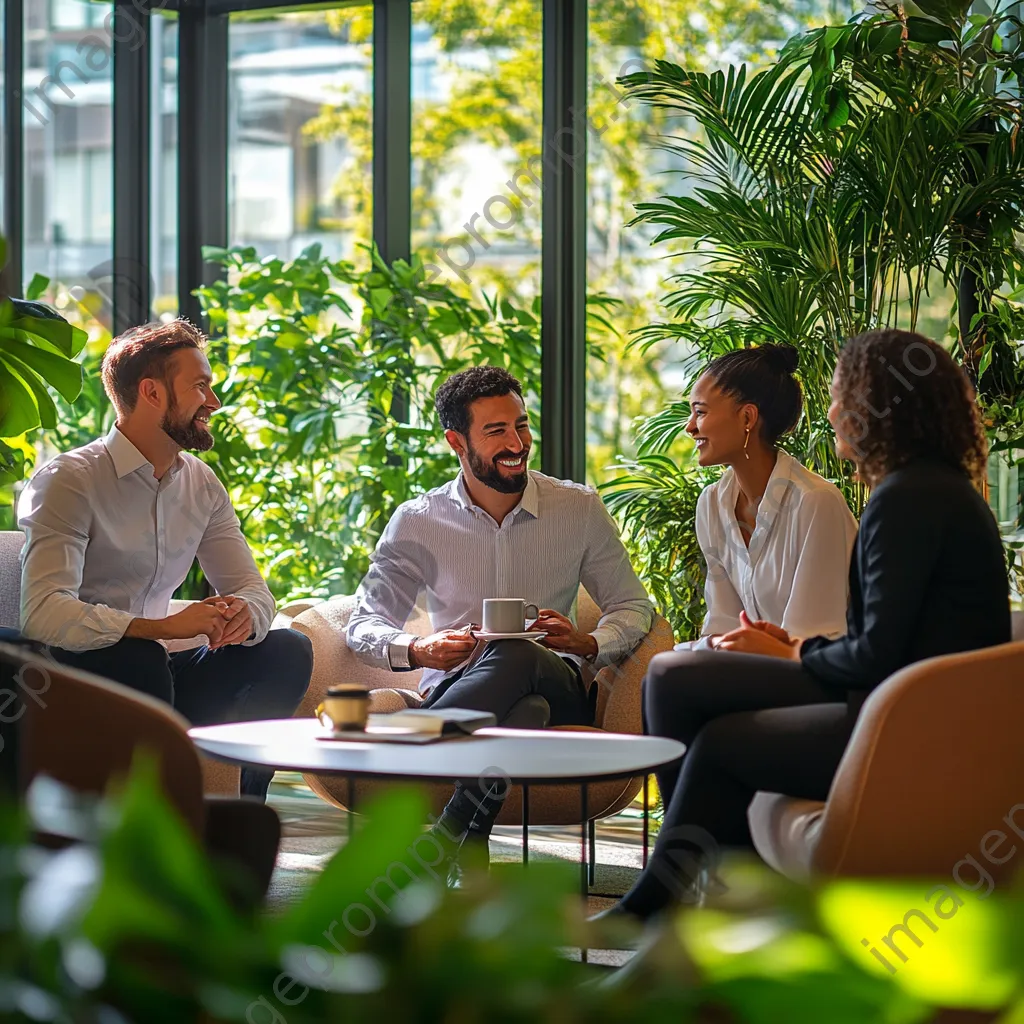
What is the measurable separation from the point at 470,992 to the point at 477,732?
202cm

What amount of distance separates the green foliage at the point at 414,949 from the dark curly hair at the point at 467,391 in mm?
2951

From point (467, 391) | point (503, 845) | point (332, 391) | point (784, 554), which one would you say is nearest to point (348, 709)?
point (784, 554)

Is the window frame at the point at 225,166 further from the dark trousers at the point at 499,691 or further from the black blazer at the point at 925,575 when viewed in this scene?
the black blazer at the point at 925,575

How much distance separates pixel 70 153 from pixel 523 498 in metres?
2.58

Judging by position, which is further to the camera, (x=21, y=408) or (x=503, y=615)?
(x=21, y=408)

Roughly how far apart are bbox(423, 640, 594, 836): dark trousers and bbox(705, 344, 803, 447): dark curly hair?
736 mm

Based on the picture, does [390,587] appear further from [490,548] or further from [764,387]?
[764,387]

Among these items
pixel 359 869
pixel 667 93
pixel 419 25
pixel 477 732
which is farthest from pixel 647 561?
pixel 359 869

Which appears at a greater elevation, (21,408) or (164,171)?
(164,171)

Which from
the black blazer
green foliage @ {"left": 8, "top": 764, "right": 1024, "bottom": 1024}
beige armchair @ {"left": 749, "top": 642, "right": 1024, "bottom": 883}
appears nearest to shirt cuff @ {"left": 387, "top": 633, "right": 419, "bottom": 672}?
the black blazer

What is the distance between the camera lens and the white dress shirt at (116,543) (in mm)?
2881

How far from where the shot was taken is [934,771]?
6.31 feet

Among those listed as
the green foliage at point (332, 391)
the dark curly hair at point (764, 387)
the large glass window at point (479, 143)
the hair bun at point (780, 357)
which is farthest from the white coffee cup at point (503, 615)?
the large glass window at point (479, 143)

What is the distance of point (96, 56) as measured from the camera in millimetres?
4801
